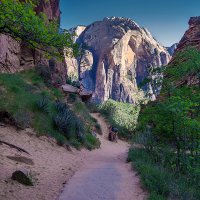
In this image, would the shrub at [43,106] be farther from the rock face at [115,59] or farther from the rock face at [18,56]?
the rock face at [115,59]

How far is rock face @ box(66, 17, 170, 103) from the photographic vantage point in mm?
100125

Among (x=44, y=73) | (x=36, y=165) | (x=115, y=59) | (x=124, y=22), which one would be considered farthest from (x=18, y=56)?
(x=124, y=22)

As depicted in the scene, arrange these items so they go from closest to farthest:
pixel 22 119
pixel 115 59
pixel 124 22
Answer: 1. pixel 22 119
2. pixel 115 59
3. pixel 124 22

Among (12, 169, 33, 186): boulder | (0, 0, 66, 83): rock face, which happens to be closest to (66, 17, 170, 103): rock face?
(0, 0, 66, 83): rock face

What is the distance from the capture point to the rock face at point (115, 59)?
3942 inches

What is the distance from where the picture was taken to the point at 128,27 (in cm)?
10344

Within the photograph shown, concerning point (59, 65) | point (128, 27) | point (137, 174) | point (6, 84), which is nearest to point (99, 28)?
point (128, 27)

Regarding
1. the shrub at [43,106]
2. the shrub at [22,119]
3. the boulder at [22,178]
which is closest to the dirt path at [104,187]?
the boulder at [22,178]

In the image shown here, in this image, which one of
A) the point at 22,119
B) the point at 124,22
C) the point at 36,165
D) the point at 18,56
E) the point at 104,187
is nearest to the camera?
the point at 104,187

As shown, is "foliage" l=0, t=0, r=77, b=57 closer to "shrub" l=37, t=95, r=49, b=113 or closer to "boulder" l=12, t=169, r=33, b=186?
"boulder" l=12, t=169, r=33, b=186

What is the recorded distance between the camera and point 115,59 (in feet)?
327

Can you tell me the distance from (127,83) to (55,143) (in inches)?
3545

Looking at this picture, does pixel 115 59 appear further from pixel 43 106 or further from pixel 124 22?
pixel 43 106

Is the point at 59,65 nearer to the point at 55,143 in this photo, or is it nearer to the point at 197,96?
the point at 55,143
